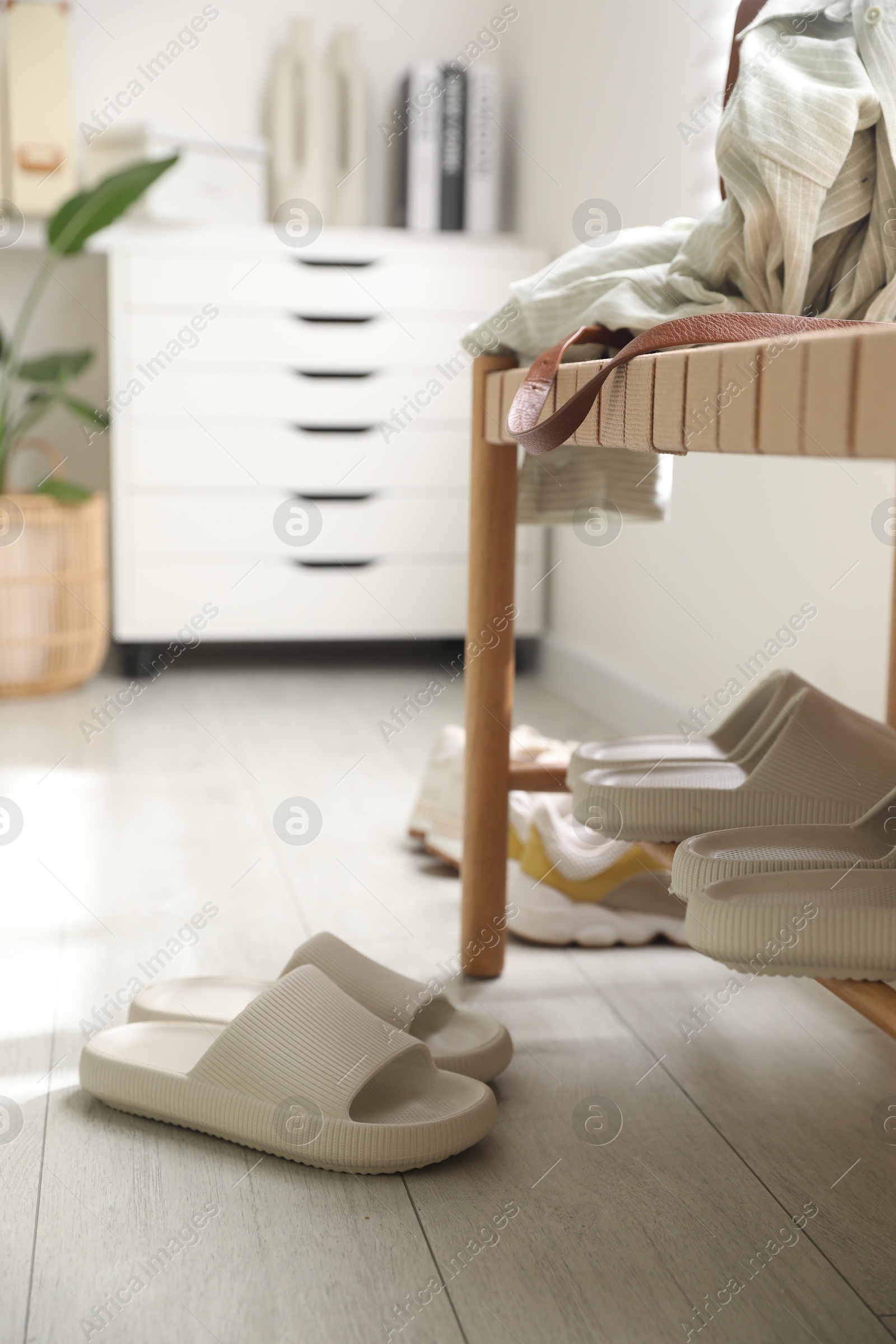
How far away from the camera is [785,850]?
0.77 metres

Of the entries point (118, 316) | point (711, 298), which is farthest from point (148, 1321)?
point (118, 316)

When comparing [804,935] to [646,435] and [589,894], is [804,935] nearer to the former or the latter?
[646,435]

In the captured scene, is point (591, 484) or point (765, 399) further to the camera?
point (591, 484)

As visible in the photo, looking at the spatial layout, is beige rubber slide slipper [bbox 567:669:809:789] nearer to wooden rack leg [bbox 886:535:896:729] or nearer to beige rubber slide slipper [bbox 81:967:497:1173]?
wooden rack leg [bbox 886:535:896:729]

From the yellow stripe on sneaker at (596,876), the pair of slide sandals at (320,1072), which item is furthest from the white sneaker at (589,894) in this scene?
the pair of slide sandals at (320,1072)

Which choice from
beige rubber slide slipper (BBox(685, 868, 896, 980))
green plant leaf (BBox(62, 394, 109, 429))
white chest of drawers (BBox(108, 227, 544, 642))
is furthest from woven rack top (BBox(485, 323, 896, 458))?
white chest of drawers (BBox(108, 227, 544, 642))

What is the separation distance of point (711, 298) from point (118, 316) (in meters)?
1.76

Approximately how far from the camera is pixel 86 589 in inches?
92.5

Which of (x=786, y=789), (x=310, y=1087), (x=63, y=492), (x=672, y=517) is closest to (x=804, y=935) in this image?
(x=786, y=789)

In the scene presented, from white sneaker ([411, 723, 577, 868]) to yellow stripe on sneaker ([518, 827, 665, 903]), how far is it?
184 millimetres

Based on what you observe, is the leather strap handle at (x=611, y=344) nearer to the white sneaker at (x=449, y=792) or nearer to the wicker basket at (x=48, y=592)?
the white sneaker at (x=449, y=792)

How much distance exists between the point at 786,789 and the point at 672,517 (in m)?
1.09

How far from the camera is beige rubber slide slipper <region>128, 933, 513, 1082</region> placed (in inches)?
35.8

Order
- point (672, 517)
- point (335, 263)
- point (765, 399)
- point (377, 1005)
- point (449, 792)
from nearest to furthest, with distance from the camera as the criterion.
Answer: point (765, 399), point (377, 1005), point (449, 792), point (672, 517), point (335, 263)
